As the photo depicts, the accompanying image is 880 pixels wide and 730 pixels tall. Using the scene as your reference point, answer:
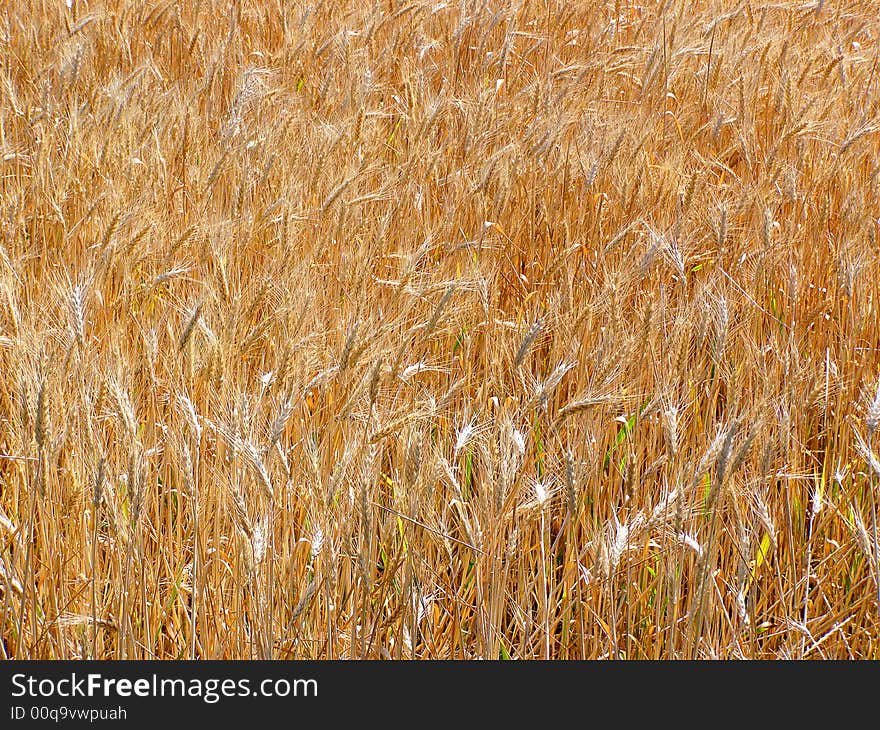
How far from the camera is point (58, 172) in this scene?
2000mm

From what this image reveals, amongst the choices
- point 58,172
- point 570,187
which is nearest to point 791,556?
point 570,187

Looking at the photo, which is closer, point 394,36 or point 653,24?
point 394,36

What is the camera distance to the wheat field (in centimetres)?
114

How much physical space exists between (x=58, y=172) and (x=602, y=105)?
1.56 meters

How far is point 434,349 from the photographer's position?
1706 millimetres

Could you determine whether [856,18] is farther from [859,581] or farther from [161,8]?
[859,581]

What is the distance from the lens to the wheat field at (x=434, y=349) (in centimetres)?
114

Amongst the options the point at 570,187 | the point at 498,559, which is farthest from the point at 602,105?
the point at 498,559

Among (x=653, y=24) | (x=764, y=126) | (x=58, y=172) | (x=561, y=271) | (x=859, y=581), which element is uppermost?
(x=653, y=24)

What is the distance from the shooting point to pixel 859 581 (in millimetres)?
1325

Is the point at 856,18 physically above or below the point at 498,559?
above

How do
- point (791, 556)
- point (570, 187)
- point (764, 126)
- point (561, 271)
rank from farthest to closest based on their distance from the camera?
1. point (764, 126)
2. point (570, 187)
3. point (561, 271)
4. point (791, 556)

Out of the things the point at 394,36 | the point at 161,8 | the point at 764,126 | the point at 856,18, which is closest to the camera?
the point at 764,126

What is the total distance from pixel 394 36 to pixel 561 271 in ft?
4.94
